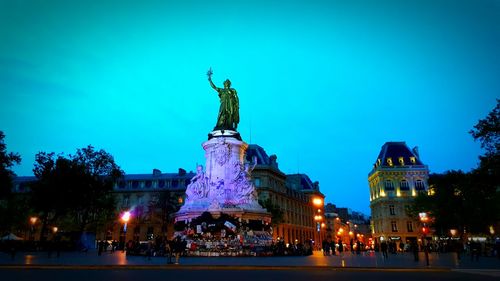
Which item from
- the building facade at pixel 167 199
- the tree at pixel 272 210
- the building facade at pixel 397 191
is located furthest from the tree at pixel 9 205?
the building facade at pixel 397 191

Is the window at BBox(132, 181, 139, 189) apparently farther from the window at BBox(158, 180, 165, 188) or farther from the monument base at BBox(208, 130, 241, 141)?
the monument base at BBox(208, 130, 241, 141)

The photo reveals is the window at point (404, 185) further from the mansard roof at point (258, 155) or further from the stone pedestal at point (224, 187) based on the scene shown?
the stone pedestal at point (224, 187)

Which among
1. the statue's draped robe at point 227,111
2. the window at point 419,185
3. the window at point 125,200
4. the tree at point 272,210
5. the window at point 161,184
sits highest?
the statue's draped robe at point 227,111

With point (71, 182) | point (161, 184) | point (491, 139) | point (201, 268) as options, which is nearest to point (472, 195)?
point (491, 139)

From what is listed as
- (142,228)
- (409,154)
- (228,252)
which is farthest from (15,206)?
(409,154)

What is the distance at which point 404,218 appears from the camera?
3359 inches

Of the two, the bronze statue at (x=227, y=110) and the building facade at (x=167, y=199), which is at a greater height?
the bronze statue at (x=227, y=110)

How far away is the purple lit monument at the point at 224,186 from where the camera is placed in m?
36.4

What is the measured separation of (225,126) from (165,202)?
110 feet

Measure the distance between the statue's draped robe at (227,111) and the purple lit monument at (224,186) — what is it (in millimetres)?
1125

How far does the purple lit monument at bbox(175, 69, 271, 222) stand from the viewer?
36.4 m

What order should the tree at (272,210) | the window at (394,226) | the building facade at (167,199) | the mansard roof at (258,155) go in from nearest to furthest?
the tree at (272,210) → the building facade at (167,199) → the mansard roof at (258,155) → the window at (394,226)

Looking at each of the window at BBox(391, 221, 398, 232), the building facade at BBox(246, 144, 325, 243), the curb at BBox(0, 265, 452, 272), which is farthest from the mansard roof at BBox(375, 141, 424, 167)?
the curb at BBox(0, 265, 452, 272)

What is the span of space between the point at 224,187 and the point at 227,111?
31.1 ft
